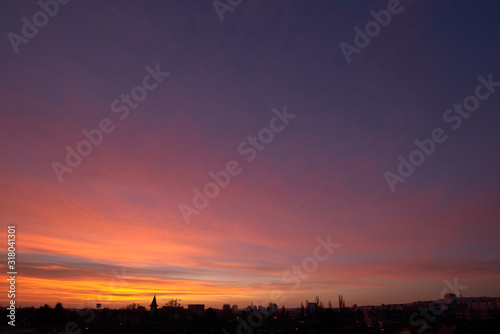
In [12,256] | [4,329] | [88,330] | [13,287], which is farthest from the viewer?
[88,330]

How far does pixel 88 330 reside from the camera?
55.3 m

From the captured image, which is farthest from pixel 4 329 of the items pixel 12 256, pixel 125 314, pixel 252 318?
pixel 125 314

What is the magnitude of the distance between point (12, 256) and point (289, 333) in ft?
168

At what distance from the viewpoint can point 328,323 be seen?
7725 cm

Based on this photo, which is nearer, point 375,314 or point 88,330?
point 88,330

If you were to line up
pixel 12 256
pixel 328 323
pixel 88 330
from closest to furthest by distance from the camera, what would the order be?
pixel 12 256 < pixel 88 330 < pixel 328 323

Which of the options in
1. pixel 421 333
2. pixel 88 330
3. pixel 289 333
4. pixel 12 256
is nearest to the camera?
pixel 12 256

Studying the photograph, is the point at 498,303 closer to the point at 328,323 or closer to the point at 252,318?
the point at 328,323

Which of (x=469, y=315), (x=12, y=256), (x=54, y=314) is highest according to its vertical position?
(x=12, y=256)

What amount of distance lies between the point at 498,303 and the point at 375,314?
281 feet

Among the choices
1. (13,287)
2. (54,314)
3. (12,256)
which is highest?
(12,256)

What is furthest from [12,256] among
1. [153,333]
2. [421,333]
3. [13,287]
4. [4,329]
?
[421,333]

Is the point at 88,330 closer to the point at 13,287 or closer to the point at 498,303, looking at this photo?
the point at 13,287

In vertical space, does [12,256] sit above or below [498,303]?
above
